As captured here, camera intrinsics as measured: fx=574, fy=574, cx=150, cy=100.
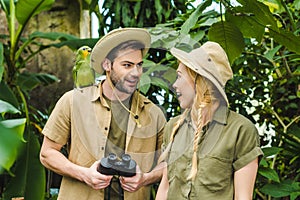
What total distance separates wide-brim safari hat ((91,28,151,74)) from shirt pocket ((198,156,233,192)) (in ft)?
1.12

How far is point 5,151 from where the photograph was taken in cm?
45

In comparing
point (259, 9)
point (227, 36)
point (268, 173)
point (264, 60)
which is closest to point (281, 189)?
point (268, 173)

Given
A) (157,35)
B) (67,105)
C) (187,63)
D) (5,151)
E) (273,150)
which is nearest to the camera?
(5,151)

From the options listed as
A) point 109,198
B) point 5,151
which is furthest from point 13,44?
point 5,151

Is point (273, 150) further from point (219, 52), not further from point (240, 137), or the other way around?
point (219, 52)

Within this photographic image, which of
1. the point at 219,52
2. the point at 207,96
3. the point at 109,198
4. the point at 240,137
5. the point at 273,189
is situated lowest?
the point at 273,189

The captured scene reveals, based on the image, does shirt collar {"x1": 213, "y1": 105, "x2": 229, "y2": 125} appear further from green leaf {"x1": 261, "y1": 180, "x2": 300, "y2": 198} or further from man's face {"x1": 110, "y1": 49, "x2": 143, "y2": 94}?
green leaf {"x1": 261, "y1": 180, "x2": 300, "y2": 198}

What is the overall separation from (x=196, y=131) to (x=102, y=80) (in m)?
0.38

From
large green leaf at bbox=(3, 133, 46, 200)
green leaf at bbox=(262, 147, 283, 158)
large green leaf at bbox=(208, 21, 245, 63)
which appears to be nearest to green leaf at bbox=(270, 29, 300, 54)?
large green leaf at bbox=(208, 21, 245, 63)

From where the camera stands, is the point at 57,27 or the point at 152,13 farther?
the point at 57,27

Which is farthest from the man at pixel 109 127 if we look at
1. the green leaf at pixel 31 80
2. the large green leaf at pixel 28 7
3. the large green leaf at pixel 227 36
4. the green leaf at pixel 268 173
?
the green leaf at pixel 31 80

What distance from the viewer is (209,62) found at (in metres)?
1.48

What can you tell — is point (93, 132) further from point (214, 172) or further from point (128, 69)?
point (214, 172)

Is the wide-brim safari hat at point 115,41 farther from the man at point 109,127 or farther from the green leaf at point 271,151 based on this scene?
the green leaf at point 271,151
